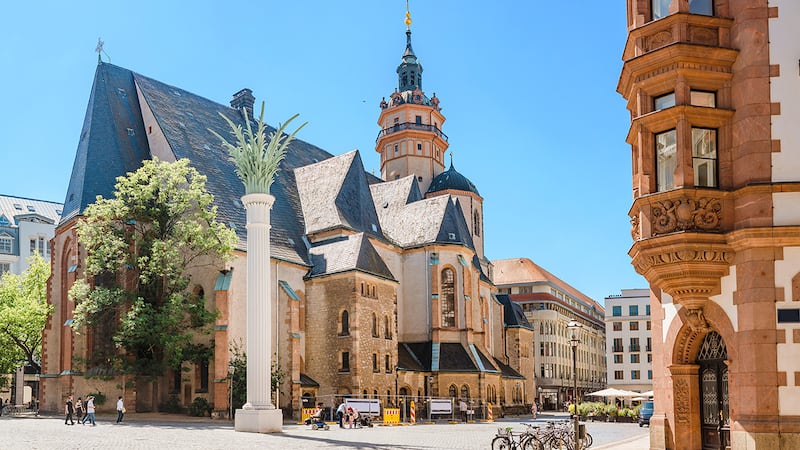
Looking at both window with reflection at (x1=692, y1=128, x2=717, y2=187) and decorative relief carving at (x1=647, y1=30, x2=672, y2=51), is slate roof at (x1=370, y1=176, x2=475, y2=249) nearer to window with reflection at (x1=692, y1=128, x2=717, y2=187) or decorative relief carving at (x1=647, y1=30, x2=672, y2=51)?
decorative relief carving at (x1=647, y1=30, x2=672, y2=51)

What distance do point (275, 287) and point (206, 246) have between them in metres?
6.64

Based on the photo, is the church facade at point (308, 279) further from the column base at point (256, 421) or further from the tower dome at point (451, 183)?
the tower dome at point (451, 183)

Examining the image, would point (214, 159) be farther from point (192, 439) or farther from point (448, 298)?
point (192, 439)

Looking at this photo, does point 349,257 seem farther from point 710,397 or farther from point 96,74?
point 710,397

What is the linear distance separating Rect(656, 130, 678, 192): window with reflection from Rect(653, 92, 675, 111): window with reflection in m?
0.62

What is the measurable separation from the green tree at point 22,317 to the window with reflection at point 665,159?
41148 mm

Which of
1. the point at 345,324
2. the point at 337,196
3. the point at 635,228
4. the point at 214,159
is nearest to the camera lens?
the point at 635,228

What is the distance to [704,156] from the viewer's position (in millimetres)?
18891

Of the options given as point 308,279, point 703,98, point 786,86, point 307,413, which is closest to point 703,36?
point 703,98

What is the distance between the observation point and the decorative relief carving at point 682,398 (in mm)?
19672

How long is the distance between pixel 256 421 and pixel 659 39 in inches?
831

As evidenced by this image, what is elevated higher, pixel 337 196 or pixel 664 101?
pixel 337 196

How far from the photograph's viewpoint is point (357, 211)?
57438 mm

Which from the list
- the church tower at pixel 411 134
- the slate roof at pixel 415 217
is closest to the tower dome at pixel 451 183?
the church tower at pixel 411 134
